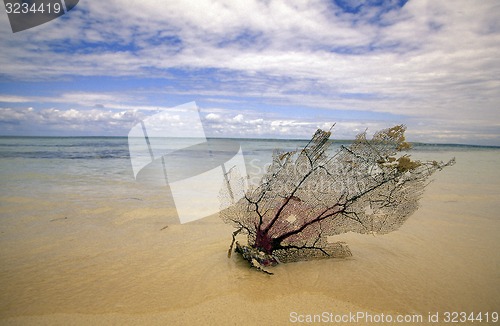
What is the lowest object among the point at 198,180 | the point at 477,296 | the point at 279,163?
the point at 198,180

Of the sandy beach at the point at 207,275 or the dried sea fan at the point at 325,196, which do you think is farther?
the dried sea fan at the point at 325,196

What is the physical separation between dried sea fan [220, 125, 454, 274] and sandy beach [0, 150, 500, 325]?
282 mm

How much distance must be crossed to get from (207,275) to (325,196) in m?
1.67

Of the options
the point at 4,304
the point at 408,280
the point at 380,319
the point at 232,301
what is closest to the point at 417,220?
the point at 408,280

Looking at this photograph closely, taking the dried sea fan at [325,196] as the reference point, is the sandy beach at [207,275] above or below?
below

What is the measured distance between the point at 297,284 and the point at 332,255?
0.83 metres

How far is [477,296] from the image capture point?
9.55 ft

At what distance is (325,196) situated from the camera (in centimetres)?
330

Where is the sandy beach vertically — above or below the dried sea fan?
below

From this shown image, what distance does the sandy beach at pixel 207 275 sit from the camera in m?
2.66

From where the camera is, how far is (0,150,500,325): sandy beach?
2656 mm

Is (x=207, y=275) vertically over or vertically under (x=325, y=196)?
under

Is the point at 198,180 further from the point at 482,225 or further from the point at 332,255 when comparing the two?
the point at 482,225

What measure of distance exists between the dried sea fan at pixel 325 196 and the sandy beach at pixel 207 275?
282mm
